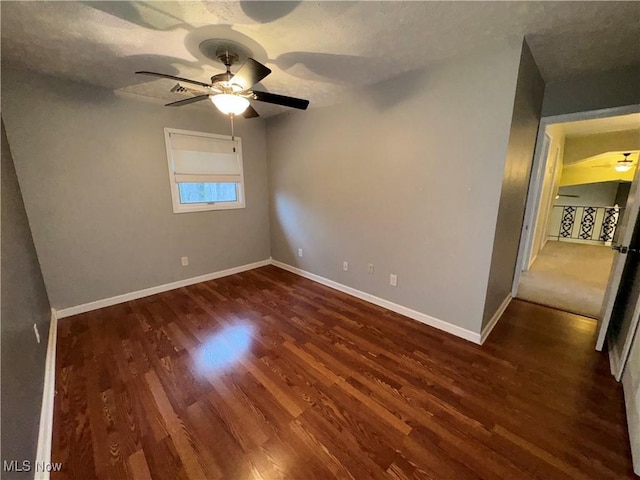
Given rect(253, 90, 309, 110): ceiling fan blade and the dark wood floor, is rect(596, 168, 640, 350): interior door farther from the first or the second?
rect(253, 90, 309, 110): ceiling fan blade

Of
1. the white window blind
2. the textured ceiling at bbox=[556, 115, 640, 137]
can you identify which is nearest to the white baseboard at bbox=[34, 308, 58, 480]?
the white window blind

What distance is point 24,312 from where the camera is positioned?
1599 mm

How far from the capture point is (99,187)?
109 inches

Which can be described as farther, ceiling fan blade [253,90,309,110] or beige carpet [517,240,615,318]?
beige carpet [517,240,615,318]

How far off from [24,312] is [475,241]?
10.7 ft

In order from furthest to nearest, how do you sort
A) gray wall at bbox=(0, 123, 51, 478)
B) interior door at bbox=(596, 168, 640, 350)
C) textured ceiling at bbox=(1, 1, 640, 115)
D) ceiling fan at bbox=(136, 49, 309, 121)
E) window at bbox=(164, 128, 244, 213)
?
window at bbox=(164, 128, 244, 213) → interior door at bbox=(596, 168, 640, 350) → ceiling fan at bbox=(136, 49, 309, 121) → textured ceiling at bbox=(1, 1, 640, 115) → gray wall at bbox=(0, 123, 51, 478)

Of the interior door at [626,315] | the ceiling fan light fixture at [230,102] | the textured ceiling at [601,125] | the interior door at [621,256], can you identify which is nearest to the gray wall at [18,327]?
the ceiling fan light fixture at [230,102]

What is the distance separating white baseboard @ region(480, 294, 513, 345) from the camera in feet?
7.62

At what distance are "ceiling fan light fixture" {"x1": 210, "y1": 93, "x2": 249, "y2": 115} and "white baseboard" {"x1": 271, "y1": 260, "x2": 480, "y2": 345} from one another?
7.66 ft

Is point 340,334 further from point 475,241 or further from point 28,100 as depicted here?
point 28,100

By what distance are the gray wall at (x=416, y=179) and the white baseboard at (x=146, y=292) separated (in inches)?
54.3

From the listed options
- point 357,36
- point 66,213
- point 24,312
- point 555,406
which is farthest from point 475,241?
point 66,213

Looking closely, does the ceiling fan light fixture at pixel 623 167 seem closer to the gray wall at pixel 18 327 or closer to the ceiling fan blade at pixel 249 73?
the ceiling fan blade at pixel 249 73

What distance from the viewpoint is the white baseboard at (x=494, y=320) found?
2323mm
